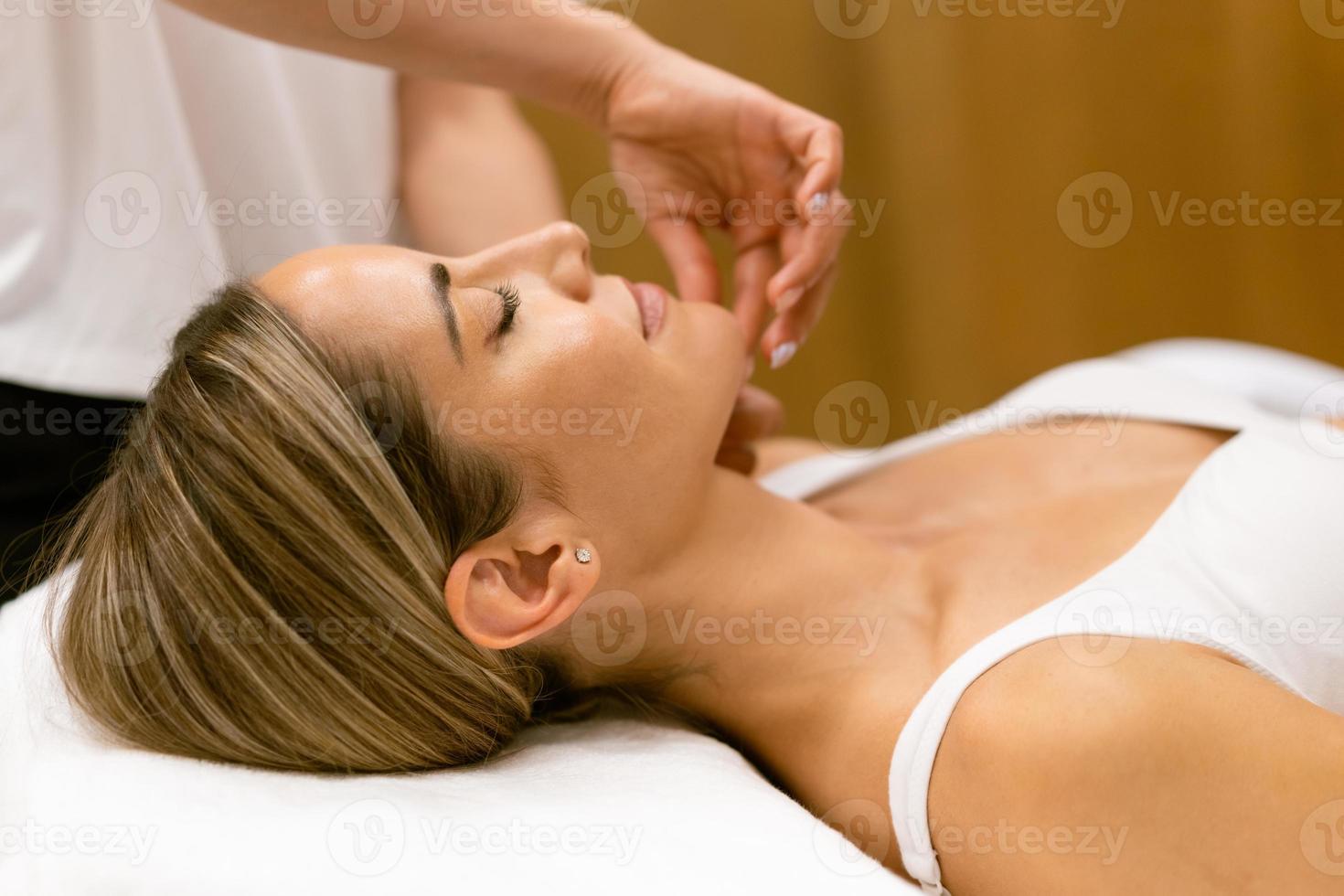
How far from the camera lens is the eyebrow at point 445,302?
0.89 m

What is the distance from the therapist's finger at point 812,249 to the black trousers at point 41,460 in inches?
24.8

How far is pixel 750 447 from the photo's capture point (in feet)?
4.26

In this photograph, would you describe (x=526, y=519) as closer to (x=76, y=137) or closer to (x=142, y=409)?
(x=142, y=409)

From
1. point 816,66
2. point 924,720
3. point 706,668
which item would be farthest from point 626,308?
point 816,66

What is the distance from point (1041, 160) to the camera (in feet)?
6.44

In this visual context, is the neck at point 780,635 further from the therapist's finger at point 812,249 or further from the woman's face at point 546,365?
the therapist's finger at point 812,249

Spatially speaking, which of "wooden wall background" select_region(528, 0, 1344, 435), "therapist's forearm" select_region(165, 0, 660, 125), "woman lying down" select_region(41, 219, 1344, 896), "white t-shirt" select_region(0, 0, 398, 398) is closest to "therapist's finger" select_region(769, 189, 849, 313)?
"woman lying down" select_region(41, 219, 1344, 896)

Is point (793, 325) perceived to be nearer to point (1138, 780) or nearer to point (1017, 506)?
point (1017, 506)

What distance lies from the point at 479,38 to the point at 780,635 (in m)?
0.61

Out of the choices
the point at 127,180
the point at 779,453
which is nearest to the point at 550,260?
the point at 127,180

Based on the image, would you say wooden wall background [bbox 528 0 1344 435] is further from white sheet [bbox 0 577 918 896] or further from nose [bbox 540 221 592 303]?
white sheet [bbox 0 577 918 896]

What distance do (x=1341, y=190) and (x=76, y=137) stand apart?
71.6 inches

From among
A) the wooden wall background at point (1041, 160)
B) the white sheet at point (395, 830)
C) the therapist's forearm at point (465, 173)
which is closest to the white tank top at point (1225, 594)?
the white sheet at point (395, 830)

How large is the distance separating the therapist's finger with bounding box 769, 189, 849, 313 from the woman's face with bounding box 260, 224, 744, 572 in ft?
0.51
